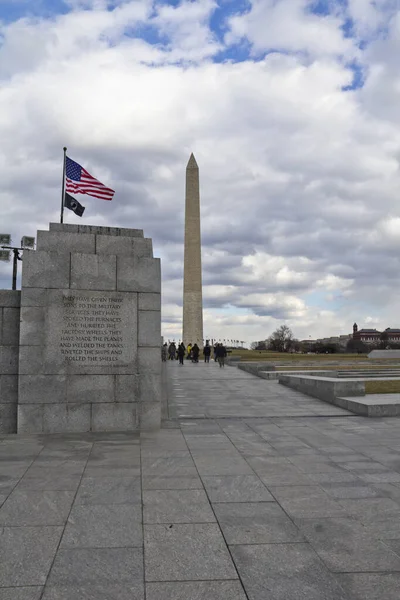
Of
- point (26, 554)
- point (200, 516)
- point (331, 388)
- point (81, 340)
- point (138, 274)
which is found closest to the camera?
point (26, 554)

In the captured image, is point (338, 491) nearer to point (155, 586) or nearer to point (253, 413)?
point (155, 586)

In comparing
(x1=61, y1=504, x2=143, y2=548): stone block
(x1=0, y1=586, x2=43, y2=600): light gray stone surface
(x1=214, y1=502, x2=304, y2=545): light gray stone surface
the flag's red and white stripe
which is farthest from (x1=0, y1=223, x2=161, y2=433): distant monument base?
(x1=0, y1=586, x2=43, y2=600): light gray stone surface

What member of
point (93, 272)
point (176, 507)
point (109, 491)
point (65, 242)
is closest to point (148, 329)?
point (93, 272)

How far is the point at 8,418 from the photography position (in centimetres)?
927

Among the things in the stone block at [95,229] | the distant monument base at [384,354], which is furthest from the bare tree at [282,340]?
the stone block at [95,229]

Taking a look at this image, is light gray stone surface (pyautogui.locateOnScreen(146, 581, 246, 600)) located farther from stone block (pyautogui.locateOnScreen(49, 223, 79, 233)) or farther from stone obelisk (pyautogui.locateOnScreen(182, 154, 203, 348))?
stone obelisk (pyautogui.locateOnScreen(182, 154, 203, 348))

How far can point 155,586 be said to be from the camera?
11.7 feet

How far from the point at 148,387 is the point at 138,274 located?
2172 mm

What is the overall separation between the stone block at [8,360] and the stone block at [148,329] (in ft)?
7.52

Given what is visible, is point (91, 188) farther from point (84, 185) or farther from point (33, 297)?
point (33, 297)

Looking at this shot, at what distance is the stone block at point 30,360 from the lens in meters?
9.20

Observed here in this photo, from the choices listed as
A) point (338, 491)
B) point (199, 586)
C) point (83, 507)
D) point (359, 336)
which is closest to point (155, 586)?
point (199, 586)

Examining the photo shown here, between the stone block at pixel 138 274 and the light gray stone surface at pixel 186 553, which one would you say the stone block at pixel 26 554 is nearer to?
the light gray stone surface at pixel 186 553

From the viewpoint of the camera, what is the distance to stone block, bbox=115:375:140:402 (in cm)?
961
